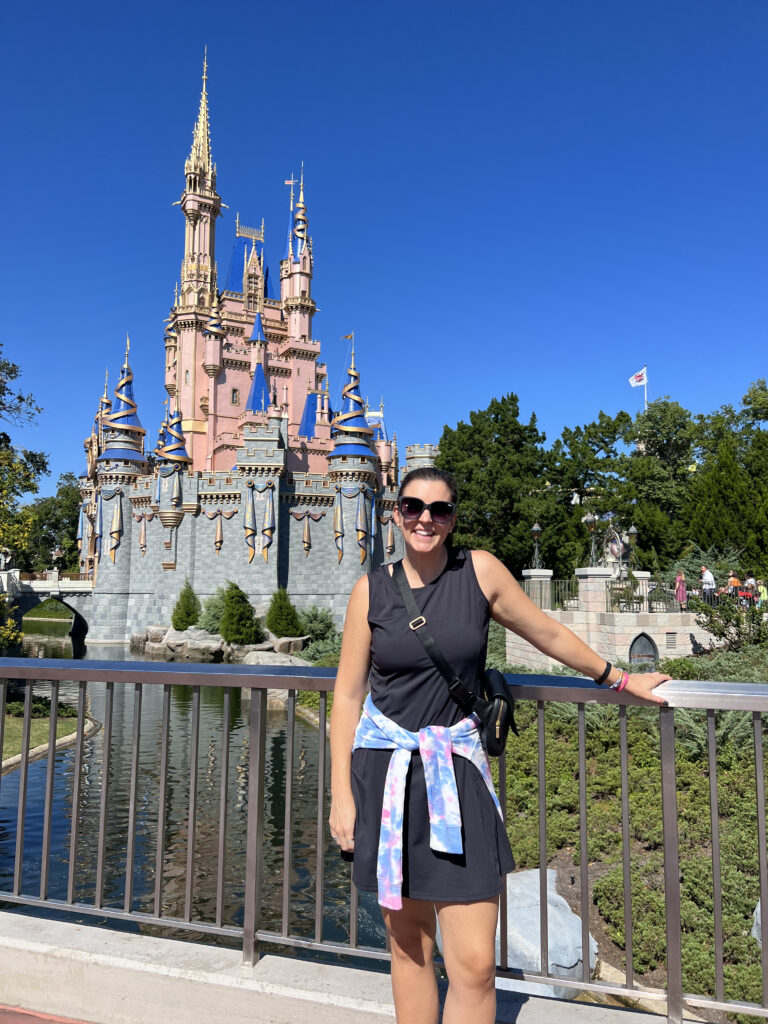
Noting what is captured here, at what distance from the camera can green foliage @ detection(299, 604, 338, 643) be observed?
3216cm

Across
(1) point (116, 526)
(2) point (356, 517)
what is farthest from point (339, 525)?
(1) point (116, 526)

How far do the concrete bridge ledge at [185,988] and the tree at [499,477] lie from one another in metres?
31.5

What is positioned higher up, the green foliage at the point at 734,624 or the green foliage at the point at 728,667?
the green foliage at the point at 734,624

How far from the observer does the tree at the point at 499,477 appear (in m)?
35.5

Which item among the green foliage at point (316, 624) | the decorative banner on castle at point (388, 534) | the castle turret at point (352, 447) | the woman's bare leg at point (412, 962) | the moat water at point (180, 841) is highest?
the castle turret at point (352, 447)

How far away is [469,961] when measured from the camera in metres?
2.05

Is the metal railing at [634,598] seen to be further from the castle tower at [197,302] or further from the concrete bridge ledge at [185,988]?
the castle tower at [197,302]

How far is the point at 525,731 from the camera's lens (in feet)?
40.3

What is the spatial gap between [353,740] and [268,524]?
33828 mm

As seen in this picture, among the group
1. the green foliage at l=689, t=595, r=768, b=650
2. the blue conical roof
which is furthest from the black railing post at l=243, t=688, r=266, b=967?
the blue conical roof

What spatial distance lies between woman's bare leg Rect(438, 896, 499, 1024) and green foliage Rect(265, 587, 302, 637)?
98.4 feet

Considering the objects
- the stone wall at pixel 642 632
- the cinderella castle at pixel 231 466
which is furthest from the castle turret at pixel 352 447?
the stone wall at pixel 642 632

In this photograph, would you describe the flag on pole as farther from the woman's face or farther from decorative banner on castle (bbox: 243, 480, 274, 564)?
the woman's face

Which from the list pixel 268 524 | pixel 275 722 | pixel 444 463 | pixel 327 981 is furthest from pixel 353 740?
pixel 444 463
